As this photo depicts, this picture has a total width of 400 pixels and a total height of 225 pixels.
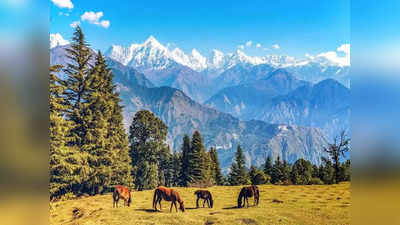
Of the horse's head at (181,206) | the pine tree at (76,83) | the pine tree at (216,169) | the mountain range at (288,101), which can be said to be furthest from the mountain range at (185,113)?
the horse's head at (181,206)

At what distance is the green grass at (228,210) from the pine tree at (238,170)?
Answer: 1.51 meters

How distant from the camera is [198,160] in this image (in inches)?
538

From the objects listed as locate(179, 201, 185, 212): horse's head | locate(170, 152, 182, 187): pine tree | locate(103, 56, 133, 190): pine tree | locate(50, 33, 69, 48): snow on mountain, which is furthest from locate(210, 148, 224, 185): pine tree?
locate(50, 33, 69, 48): snow on mountain

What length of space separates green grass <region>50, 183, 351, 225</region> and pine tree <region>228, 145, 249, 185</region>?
1512mm

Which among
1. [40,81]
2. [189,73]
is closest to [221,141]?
[189,73]

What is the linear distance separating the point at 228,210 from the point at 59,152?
26.2 feet

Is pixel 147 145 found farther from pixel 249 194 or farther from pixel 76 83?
pixel 249 194

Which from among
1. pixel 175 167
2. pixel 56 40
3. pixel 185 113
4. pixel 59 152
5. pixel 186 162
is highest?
pixel 56 40

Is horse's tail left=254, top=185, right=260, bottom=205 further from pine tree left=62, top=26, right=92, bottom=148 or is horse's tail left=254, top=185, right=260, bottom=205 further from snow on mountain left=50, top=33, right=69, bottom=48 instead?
snow on mountain left=50, top=33, right=69, bottom=48

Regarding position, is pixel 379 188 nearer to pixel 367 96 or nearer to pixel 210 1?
pixel 367 96

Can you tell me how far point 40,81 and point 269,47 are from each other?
380 inches

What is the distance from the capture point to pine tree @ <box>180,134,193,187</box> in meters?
13.0

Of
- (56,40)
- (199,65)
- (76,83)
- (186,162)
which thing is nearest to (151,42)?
(199,65)

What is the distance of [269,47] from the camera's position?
12.6m
